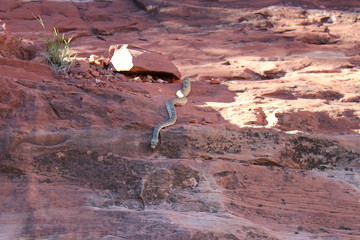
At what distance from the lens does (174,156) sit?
179 inches

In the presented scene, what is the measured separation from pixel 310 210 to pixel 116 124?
2.08 m

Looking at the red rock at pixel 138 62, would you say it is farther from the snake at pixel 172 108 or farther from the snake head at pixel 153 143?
the snake head at pixel 153 143

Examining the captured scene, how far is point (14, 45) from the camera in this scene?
21.3ft

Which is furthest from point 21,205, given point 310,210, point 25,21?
point 25,21

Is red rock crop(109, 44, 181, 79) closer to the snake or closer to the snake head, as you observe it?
the snake

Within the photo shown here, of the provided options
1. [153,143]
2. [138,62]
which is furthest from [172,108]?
[138,62]

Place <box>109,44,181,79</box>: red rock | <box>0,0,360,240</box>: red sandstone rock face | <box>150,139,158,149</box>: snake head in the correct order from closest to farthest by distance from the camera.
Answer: <box>0,0,360,240</box>: red sandstone rock face → <box>150,139,158,149</box>: snake head → <box>109,44,181,79</box>: red rock

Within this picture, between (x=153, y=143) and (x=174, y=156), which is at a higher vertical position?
(x=153, y=143)

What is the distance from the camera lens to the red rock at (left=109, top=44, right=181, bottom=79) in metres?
6.99

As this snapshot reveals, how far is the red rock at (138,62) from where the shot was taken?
6.99m

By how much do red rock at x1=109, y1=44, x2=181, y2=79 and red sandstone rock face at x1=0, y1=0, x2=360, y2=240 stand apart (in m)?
0.19

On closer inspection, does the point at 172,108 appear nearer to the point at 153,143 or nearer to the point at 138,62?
the point at 153,143

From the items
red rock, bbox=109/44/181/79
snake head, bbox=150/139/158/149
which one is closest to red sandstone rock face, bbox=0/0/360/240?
snake head, bbox=150/139/158/149

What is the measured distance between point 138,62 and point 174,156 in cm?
290
